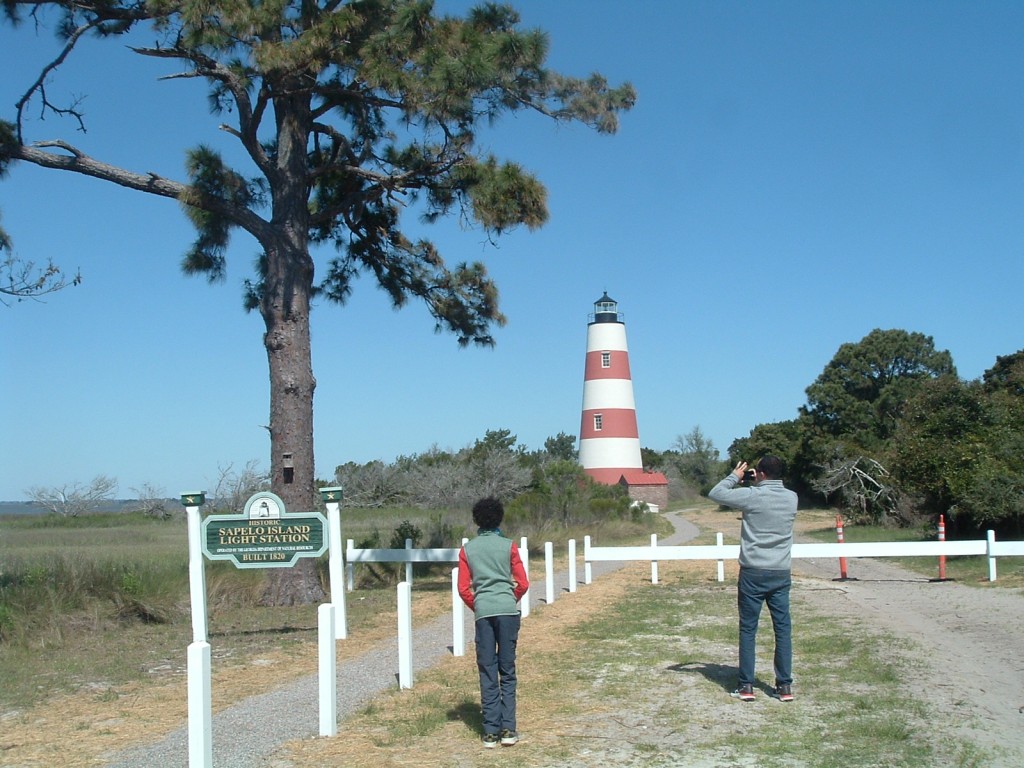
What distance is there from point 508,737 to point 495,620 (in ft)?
2.54

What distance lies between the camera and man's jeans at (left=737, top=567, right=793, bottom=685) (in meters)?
8.20

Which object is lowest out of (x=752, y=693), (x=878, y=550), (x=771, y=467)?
(x=752, y=693)

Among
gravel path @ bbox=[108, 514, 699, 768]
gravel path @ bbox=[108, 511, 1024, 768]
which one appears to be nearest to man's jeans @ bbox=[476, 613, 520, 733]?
gravel path @ bbox=[108, 511, 1024, 768]

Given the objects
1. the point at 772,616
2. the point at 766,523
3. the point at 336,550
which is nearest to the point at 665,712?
the point at 772,616

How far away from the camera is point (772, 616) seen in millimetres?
8250

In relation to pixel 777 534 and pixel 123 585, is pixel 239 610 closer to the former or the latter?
pixel 123 585

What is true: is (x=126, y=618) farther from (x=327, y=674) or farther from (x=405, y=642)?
(x=327, y=674)

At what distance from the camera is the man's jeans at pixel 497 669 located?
7145 mm

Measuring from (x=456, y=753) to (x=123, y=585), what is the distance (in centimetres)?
841

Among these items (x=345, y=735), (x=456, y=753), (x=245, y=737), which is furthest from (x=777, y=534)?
(x=245, y=737)

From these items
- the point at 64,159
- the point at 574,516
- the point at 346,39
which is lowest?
the point at 574,516

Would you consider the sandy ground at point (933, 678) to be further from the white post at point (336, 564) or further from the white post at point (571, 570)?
the white post at point (336, 564)

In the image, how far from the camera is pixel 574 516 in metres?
33.8

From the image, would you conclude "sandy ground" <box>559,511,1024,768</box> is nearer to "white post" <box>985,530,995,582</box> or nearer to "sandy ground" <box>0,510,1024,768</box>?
"sandy ground" <box>0,510,1024,768</box>
